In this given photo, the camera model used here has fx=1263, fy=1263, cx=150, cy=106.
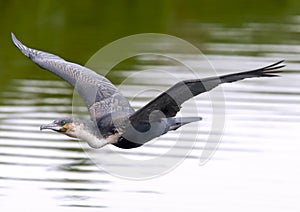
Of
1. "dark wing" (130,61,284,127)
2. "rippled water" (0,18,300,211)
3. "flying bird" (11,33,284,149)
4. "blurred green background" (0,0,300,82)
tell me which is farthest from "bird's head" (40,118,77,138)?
"blurred green background" (0,0,300,82)

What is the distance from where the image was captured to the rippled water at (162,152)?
16.5m

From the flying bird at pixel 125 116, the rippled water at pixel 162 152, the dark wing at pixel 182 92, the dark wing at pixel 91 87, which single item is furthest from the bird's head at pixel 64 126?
the rippled water at pixel 162 152

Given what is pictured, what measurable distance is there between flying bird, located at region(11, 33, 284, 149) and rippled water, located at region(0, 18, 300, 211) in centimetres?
218

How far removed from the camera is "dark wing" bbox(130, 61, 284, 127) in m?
12.2

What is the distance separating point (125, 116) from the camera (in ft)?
44.4

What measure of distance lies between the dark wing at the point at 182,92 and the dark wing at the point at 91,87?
69 cm

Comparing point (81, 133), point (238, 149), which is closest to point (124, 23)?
point (238, 149)

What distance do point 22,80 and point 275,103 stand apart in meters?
4.98

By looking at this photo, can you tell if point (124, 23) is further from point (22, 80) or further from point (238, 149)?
point (238, 149)

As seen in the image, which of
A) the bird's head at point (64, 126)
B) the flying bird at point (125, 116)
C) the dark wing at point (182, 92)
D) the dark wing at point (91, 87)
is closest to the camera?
the dark wing at point (182, 92)

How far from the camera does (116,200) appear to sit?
16.5 metres

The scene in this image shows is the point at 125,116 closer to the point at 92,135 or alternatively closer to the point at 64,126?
the point at 92,135

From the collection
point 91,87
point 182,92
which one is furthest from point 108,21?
point 182,92

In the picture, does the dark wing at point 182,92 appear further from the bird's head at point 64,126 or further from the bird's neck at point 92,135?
the bird's head at point 64,126
